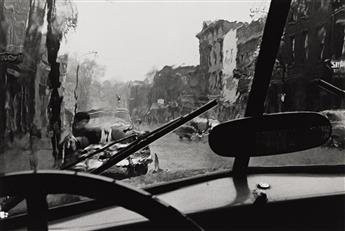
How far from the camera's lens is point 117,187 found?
45 centimetres

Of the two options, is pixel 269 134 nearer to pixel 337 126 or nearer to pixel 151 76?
pixel 151 76

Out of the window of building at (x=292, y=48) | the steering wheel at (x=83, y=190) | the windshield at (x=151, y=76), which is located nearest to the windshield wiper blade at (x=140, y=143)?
the windshield at (x=151, y=76)

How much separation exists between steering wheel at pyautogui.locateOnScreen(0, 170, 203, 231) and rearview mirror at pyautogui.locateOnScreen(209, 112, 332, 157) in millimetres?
436

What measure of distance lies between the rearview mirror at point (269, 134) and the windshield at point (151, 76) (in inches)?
9.9

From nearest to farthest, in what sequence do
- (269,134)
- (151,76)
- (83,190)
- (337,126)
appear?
(83,190) < (269,134) < (151,76) < (337,126)

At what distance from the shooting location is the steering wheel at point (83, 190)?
44 centimetres

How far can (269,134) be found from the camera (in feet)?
3.38

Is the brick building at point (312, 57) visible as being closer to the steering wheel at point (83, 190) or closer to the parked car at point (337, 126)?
the parked car at point (337, 126)

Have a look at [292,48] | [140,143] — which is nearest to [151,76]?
[140,143]

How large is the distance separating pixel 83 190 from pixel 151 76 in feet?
3.89

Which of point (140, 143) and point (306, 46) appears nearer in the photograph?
point (140, 143)

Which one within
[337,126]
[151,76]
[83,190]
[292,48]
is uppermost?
[292,48]

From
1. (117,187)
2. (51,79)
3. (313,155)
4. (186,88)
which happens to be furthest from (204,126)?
(117,187)

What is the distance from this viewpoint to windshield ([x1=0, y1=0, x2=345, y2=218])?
4.46 feet
